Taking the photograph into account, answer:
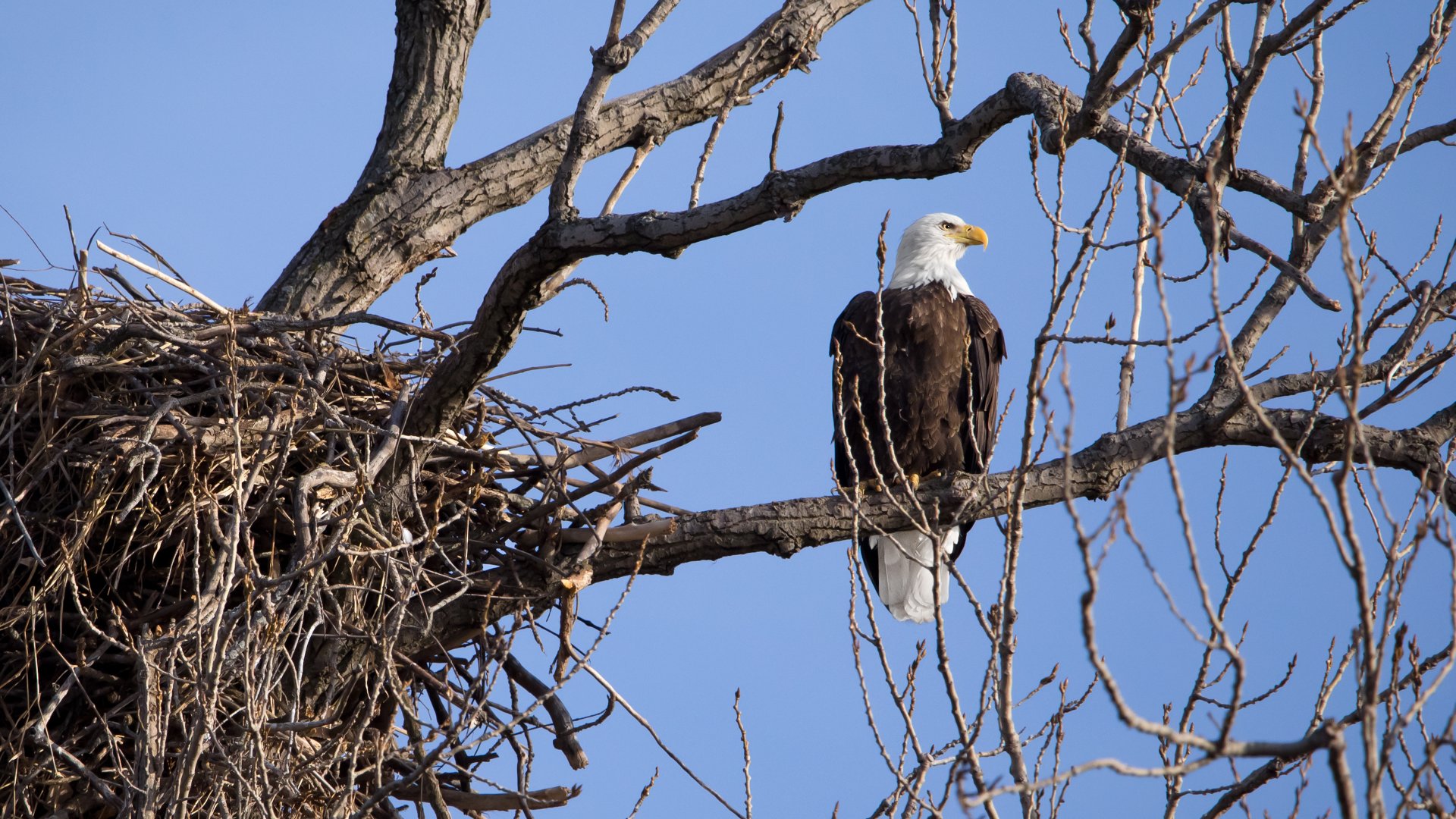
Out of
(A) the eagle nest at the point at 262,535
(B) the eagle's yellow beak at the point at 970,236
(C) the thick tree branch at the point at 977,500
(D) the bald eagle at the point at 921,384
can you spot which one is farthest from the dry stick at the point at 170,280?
(B) the eagle's yellow beak at the point at 970,236

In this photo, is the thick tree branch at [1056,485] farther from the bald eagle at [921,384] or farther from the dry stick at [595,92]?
the bald eagle at [921,384]

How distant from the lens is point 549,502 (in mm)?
3367

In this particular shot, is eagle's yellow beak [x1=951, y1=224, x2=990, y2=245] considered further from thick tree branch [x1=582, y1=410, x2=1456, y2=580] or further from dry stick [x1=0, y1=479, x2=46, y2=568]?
dry stick [x1=0, y1=479, x2=46, y2=568]

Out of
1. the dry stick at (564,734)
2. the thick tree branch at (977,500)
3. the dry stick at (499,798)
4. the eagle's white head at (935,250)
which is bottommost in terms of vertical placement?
the dry stick at (499,798)

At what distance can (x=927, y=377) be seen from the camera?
189 inches

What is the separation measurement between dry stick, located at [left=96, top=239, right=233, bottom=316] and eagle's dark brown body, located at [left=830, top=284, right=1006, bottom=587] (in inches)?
82.9

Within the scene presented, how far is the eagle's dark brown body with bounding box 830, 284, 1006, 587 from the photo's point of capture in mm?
4816

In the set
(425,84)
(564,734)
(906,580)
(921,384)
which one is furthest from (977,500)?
(425,84)

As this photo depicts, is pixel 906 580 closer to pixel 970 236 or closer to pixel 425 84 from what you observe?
pixel 970 236

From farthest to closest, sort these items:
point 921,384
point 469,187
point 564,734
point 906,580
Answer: point 906,580 → point 921,384 → point 469,187 → point 564,734

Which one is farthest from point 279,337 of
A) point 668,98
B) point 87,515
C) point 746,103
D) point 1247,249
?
point 1247,249

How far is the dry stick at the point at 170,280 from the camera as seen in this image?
3.49 meters

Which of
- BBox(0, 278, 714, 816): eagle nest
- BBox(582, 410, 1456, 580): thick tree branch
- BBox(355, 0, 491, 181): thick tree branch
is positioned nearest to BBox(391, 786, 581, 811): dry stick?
BBox(0, 278, 714, 816): eagle nest

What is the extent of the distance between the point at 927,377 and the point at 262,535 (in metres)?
2.39
